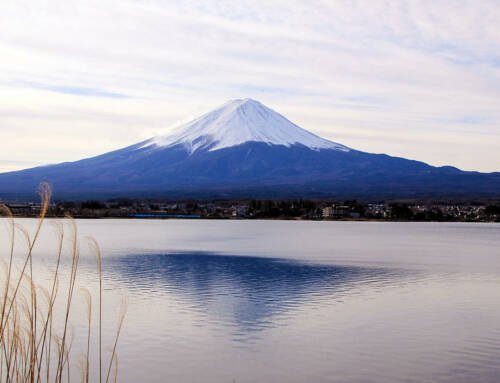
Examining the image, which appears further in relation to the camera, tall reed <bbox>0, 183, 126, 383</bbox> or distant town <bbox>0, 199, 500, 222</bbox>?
distant town <bbox>0, 199, 500, 222</bbox>

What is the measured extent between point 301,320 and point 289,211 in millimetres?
82582

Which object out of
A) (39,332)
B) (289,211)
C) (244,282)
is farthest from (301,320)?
(289,211)

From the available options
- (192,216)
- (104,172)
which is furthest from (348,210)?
(104,172)

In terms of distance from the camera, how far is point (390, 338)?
13.3 meters

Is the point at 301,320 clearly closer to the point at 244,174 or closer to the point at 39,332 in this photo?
the point at 39,332

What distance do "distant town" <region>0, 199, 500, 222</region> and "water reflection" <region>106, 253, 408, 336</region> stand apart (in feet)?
210

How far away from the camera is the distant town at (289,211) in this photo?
95562mm

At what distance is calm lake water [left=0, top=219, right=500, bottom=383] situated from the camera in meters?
10.9

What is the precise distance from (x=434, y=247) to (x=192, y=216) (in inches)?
2449

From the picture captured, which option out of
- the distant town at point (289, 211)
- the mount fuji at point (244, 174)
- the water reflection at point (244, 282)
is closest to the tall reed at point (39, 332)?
the water reflection at point (244, 282)

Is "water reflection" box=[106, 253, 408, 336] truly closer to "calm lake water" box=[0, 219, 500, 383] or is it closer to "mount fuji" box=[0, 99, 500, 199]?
"calm lake water" box=[0, 219, 500, 383]

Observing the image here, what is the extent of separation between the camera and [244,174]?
177250 mm

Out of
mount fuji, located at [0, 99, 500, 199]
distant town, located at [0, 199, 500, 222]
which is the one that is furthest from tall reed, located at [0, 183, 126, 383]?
mount fuji, located at [0, 99, 500, 199]

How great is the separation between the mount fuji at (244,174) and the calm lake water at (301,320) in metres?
102
